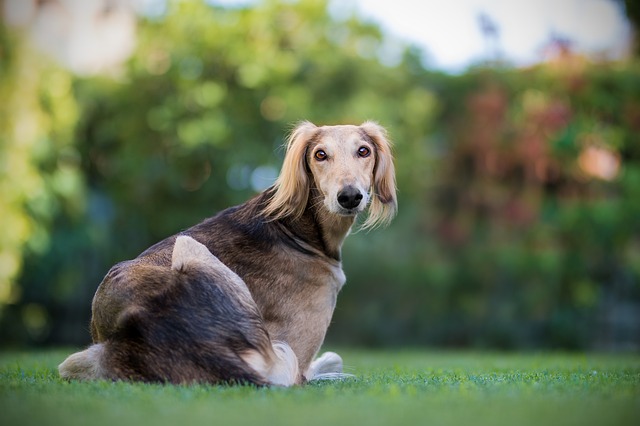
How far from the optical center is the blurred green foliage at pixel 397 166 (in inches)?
683

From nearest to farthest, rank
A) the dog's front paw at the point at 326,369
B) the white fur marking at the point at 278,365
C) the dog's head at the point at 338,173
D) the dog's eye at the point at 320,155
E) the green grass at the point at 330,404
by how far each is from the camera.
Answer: the green grass at the point at 330,404 < the white fur marking at the point at 278,365 < the dog's head at the point at 338,173 < the dog's front paw at the point at 326,369 < the dog's eye at the point at 320,155

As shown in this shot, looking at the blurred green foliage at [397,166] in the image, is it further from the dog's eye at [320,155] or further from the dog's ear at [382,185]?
the dog's eye at [320,155]

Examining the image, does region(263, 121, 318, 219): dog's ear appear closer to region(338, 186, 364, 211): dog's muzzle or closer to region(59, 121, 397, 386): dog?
region(59, 121, 397, 386): dog

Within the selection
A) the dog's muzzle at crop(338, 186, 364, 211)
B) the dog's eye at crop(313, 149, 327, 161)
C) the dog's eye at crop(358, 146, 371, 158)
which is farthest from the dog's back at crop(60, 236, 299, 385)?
the dog's eye at crop(358, 146, 371, 158)

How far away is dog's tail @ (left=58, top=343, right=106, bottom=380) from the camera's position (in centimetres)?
531

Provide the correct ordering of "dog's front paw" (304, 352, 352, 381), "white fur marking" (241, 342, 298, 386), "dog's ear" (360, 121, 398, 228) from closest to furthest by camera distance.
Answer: "white fur marking" (241, 342, 298, 386) → "dog's front paw" (304, 352, 352, 381) → "dog's ear" (360, 121, 398, 228)

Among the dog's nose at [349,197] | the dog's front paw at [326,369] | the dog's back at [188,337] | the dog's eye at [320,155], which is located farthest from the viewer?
the dog's eye at [320,155]

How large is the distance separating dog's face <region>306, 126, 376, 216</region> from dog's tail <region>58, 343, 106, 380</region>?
1.98 metres

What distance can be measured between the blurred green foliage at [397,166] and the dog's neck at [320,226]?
38.2 feet

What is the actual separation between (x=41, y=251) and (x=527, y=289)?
10567 mm

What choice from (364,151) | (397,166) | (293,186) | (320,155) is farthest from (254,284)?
(397,166)

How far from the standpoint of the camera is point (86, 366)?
543 centimetres

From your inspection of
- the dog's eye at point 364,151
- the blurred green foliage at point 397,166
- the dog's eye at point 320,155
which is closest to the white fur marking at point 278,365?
the dog's eye at point 320,155

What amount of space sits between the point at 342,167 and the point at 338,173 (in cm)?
7
